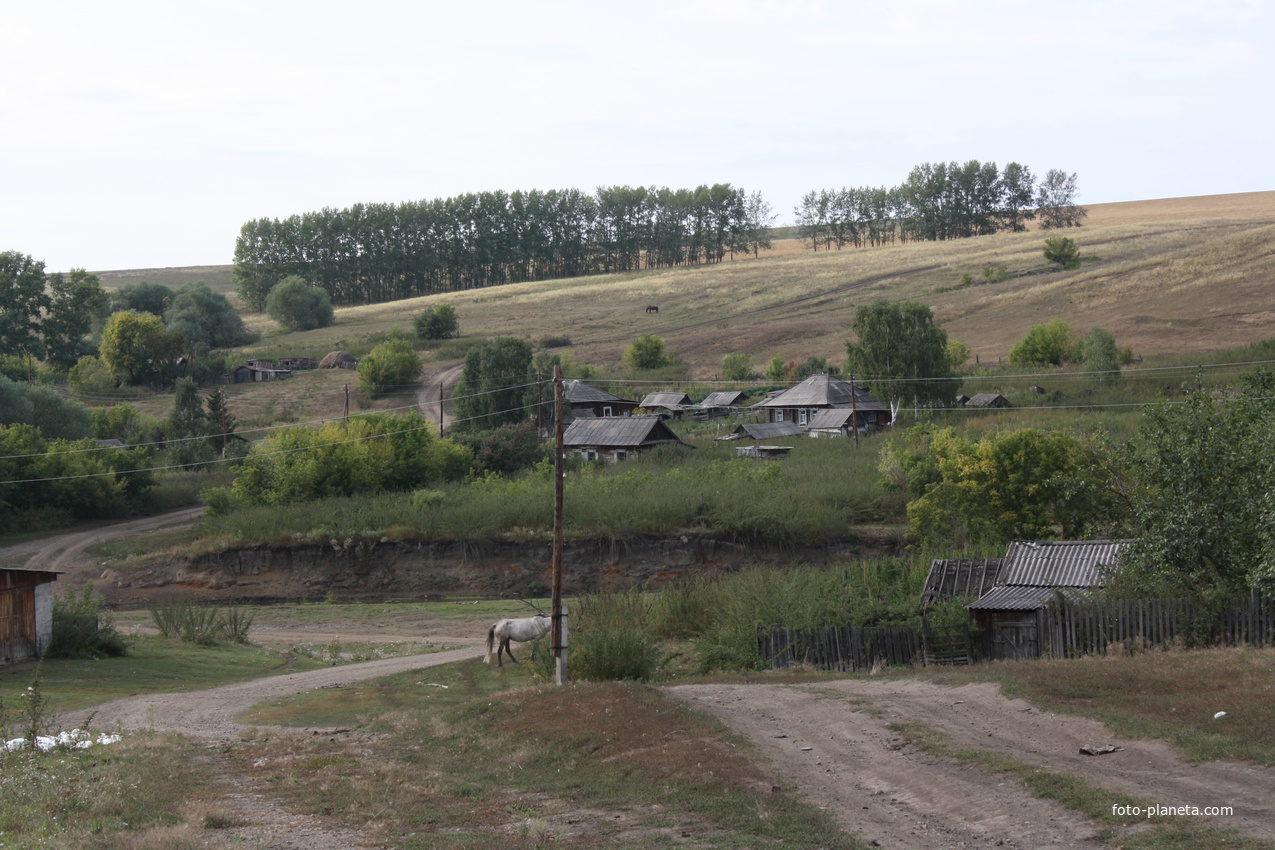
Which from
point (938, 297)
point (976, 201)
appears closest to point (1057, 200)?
point (976, 201)

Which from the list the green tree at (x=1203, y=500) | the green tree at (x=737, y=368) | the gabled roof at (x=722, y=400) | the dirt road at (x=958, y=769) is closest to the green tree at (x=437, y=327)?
the green tree at (x=737, y=368)

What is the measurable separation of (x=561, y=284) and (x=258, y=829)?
481 ft

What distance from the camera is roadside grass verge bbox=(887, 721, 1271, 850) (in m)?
8.70

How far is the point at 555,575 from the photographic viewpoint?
2367cm

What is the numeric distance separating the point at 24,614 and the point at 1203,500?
2795 centimetres

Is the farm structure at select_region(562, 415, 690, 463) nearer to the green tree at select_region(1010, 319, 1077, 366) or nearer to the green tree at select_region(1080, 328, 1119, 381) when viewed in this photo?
the green tree at select_region(1080, 328, 1119, 381)

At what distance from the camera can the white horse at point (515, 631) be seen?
2683 cm

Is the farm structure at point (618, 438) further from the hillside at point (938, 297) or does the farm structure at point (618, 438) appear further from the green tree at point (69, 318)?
the green tree at point (69, 318)

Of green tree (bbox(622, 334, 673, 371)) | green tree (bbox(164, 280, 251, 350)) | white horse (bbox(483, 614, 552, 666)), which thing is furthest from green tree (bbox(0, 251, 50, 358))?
white horse (bbox(483, 614, 552, 666))

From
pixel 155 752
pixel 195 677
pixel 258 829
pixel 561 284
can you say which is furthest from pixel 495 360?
pixel 561 284

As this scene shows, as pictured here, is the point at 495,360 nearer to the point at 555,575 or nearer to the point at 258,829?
the point at 555,575

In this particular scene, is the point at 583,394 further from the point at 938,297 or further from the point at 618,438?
the point at 938,297

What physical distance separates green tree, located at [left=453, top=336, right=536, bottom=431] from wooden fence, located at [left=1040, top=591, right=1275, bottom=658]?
2060 inches

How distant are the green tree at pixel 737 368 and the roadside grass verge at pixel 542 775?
7253 cm
